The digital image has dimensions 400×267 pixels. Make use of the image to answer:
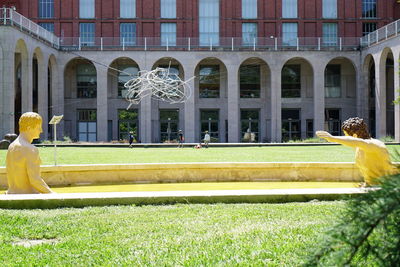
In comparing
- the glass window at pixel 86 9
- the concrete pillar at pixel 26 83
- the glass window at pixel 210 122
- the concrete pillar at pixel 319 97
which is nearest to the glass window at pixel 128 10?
the glass window at pixel 86 9

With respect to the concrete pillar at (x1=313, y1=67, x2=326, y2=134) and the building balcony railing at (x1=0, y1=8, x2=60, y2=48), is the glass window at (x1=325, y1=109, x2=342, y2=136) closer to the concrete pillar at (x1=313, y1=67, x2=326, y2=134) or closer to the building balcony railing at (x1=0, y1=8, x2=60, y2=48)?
the concrete pillar at (x1=313, y1=67, x2=326, y2=134)

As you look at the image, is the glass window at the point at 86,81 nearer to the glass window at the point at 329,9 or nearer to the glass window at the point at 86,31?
the glass window at the point at 86,31

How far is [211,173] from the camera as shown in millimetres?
12070

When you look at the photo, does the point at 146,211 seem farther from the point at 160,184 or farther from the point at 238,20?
the point at 238,20

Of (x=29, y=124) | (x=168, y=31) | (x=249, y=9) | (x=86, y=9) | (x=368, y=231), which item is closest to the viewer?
(x=368, y=231)

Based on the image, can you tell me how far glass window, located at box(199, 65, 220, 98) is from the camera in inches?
2010

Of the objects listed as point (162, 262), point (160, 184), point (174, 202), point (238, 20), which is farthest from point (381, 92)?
point (162, 262)

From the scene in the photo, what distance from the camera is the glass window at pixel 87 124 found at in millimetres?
50344

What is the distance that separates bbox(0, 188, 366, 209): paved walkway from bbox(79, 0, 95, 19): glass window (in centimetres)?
4630

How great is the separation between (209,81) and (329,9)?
1563cm

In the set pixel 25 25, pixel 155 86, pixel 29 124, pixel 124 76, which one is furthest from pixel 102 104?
pixel 29 124

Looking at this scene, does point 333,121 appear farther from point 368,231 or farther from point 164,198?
point 368,231

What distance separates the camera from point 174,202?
7793mm

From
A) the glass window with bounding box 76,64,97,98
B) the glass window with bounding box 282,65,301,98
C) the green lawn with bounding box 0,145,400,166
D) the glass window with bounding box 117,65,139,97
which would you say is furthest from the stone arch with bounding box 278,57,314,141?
the green lawn with bounding box 0,145,400,166
